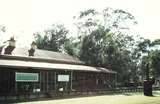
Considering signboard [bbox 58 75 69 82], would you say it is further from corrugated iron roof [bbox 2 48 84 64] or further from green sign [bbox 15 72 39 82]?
corrugated iron roof [bbox 2 48 84 64]

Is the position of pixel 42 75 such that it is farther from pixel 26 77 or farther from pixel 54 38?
pixel 54 38

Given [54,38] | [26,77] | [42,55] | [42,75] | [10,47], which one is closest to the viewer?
[26,77]

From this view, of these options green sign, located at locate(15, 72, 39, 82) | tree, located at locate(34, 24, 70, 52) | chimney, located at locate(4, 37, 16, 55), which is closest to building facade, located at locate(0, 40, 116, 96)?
green sign, located at locate(15, 72, 39, 82)

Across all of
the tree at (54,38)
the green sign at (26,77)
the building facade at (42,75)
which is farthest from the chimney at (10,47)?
the tree at (54,38)

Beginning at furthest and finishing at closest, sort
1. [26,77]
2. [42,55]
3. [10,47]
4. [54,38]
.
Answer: [54,38], [42,55], [10,47], [26,77]

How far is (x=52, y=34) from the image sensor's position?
305 ft

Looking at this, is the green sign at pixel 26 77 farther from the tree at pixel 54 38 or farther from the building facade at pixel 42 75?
the tree at pixel 54 38

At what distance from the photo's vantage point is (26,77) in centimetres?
3531

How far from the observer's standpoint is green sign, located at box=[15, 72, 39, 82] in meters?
34.5

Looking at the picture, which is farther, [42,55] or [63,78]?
[42,55]

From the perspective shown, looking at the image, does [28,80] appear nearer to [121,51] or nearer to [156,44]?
[121,51]

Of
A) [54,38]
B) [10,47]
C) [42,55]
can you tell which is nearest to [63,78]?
[42,55]

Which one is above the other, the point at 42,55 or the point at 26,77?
the point at 42,55

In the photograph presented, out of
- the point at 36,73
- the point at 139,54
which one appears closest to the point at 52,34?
the point at 139,54
